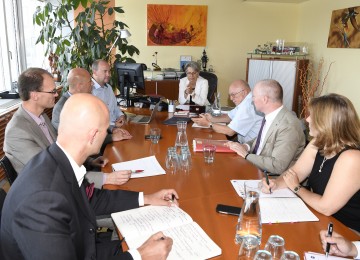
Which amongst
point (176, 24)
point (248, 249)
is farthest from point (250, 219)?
point (176, 24)

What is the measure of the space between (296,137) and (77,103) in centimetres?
168

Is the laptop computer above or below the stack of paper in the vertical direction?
above

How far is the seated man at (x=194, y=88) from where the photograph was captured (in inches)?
178

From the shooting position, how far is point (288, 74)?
5.96 m

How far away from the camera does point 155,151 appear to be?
2.42m

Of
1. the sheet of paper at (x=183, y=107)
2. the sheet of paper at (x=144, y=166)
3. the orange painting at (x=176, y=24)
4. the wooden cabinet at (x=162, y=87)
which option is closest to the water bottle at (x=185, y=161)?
the sheet of paper at (x=144, y=166)

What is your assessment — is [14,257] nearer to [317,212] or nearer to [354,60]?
[317,212]

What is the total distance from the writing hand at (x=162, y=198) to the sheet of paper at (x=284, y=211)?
1.39 feet

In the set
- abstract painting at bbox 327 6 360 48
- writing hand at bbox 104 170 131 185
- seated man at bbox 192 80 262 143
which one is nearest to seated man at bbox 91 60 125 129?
seated man at bbox 192 80 262 143

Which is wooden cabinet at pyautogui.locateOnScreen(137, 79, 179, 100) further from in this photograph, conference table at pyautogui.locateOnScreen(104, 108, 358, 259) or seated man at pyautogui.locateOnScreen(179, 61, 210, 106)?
conference table at pyautogui.locateOnScreen(104, 108, 358, 259)

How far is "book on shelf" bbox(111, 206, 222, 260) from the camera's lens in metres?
1.22

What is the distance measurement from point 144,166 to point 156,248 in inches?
37.2

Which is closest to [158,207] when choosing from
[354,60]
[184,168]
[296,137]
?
[184,168]

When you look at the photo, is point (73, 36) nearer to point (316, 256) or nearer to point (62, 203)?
point (62, 203)
